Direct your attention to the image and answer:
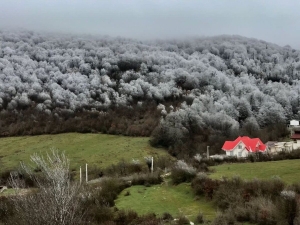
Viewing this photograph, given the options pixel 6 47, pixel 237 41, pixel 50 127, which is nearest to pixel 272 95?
pixel 50 127

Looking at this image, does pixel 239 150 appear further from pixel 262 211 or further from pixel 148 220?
pixel 262 211

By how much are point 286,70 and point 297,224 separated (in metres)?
134

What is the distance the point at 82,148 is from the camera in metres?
77.6

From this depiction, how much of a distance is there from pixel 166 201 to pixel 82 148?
55119 millimetres

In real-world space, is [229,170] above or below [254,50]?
below

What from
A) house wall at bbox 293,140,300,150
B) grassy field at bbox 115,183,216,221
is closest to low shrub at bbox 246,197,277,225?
grassy field at bbox 115,183,216,221

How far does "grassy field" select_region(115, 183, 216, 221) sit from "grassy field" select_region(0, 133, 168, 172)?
38.1 metres

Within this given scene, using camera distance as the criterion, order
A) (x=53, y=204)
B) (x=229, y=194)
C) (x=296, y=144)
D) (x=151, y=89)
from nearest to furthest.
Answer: (x=53, y=204) < (x=229, y=194) < (x=296, y=144) < (x=151, y=89)

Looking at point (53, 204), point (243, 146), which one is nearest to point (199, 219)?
point (53, 204)

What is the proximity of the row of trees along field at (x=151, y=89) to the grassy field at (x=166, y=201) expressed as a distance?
47.9 metres

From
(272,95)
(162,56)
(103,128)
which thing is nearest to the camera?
(103,128)

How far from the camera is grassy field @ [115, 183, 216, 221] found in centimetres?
2197

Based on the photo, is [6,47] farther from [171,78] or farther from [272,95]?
[272,95]

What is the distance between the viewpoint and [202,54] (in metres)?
161
